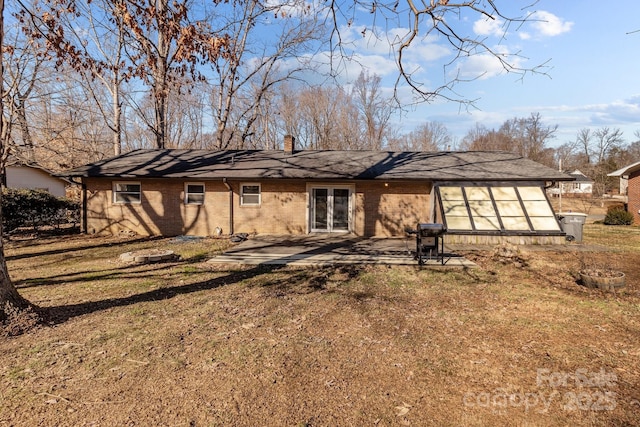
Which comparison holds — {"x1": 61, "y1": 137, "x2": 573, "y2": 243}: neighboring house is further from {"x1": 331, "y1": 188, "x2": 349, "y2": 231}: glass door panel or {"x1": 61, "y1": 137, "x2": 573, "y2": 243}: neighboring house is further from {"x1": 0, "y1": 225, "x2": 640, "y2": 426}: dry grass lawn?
{"x1": 0, "y1": 225, "x2": 640, "y2": 426}: dry grass lawn

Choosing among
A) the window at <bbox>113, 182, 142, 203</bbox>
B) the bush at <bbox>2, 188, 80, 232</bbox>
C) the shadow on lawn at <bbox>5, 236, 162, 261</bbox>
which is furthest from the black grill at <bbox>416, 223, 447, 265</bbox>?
the bush at <bbox>2, 188, 80, 232</bbox>

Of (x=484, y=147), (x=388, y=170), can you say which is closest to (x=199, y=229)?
(x=388, y=170)

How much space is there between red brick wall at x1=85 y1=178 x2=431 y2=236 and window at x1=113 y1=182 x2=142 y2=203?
20 centimetres

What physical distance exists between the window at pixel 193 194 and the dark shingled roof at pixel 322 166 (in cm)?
57

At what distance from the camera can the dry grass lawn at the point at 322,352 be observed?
287 cm

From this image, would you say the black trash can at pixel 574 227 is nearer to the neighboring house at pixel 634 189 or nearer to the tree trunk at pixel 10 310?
the neighboring house at pixel 634 189

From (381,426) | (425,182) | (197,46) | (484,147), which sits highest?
(484,147)

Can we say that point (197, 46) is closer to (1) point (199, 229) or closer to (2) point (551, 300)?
(2) point (551, 300)

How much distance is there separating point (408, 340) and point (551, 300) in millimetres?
3401

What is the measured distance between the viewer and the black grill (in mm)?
8266

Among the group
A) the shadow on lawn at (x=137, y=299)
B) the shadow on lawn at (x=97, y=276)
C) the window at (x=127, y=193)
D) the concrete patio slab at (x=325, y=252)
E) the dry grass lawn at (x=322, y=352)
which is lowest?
the dry grass lawn at (x=322, y=352)

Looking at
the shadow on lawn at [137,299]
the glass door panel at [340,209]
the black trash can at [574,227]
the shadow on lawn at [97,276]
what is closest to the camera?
the shadow on lawn at [137,299]

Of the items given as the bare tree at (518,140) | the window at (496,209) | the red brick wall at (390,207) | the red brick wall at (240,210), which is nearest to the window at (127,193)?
the red brick wall at (240,210)

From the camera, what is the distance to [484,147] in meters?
51.6
